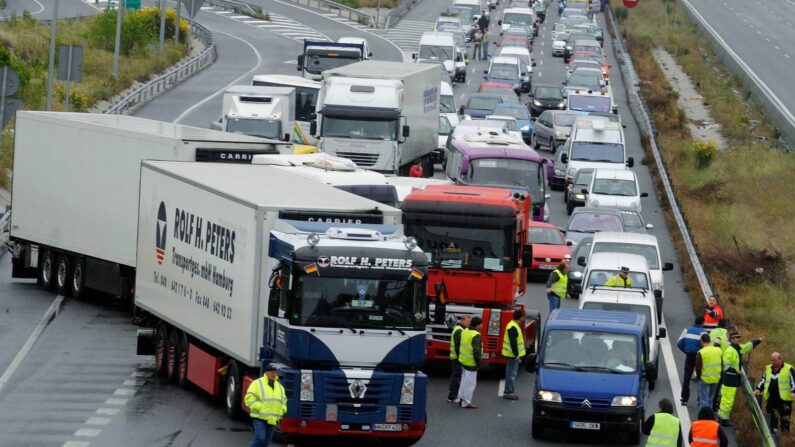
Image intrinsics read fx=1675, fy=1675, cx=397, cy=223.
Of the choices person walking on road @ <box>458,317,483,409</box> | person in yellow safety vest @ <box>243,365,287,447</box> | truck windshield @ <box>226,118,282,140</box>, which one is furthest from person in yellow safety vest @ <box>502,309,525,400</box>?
truck windshield @ <box>226,118,282,140</box>

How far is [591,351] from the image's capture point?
73.0ft

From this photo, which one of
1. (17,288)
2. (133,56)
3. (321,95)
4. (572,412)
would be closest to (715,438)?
(572,412)

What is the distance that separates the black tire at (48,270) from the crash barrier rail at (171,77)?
72.7 ft

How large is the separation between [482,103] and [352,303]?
39.8 m

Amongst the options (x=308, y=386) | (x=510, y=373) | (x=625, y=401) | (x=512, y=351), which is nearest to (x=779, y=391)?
(x=625, y=401)

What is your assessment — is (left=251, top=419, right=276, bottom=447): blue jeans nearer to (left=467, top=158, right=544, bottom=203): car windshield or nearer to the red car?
the red car

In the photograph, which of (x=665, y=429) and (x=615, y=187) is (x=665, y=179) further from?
(x=665, y=429)

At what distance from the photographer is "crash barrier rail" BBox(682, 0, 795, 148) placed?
63.0 metres

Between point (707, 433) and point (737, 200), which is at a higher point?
point (707, 433)

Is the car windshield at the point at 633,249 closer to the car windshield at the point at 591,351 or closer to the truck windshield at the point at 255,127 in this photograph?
the car windshield at the point at 591,351

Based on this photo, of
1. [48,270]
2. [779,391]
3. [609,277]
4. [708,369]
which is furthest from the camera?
[48,270]

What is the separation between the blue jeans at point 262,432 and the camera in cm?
1897

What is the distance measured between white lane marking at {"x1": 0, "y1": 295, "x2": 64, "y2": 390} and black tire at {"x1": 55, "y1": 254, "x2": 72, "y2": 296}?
0.53 feet

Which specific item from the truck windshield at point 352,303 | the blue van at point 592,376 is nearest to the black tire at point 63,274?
the blue van at point 592,376
